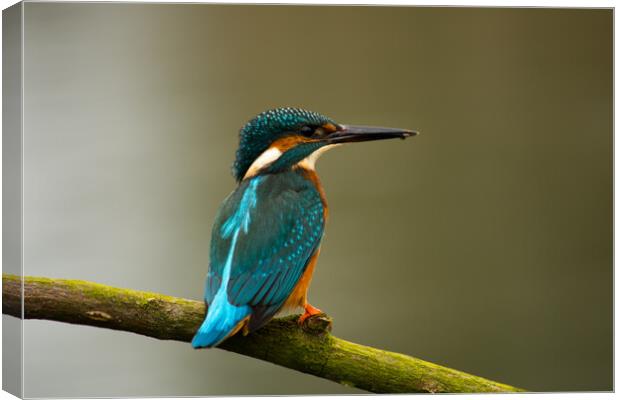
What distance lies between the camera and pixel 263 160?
398 cm

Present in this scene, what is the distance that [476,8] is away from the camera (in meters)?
4.27

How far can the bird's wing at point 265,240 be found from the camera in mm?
3680

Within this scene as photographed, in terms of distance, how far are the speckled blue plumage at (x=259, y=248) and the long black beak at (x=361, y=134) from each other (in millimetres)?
226

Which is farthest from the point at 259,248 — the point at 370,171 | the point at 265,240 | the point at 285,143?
the point at 370,171

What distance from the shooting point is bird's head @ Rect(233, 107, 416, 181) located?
399 cm

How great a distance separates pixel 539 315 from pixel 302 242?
3.91ft

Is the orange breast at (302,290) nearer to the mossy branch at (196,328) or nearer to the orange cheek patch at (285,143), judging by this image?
the mossy branch at (196,328)

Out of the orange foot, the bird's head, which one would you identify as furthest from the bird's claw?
the bird's head

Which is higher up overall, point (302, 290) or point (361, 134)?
point (361, 134)

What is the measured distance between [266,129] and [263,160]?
5.2 inches

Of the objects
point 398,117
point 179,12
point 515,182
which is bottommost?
point 515,182

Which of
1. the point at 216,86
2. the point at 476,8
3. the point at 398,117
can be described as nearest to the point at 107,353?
the point at 216,86

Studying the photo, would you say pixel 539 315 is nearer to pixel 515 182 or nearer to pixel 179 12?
pixel 515 182

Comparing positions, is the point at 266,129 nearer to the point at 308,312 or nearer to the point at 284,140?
the point at 284,140
